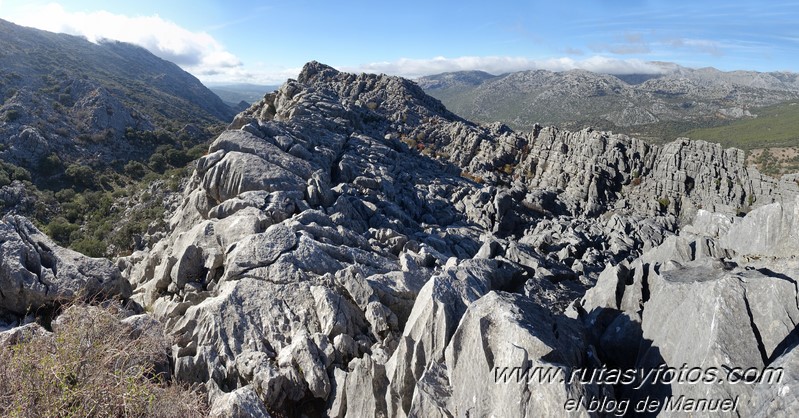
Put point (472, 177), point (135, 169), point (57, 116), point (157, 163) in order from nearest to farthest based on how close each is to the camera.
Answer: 1. point (135, 169)
2. point (157, 163)
3. point (472, 177)
4. point (57, 116)

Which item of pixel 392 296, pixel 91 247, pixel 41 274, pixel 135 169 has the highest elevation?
pixel 41 274

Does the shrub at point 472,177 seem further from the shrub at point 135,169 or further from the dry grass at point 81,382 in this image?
the dry grass at point 81,382

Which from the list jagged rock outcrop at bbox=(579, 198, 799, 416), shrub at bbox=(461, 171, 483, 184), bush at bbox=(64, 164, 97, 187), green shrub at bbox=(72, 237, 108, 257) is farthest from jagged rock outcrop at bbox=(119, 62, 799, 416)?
bush at bbox=(64, 164, 97, 187)

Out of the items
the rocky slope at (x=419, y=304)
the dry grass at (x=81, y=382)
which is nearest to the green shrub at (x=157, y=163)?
the rocky slope at (x=419, y=304)

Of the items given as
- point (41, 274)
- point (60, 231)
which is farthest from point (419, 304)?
point (60, 231)

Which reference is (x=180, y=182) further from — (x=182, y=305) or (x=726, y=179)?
(x=726, y=179)

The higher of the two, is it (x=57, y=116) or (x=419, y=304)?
(x=57, y=116)

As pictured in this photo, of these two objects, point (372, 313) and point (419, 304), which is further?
point (372, 313)

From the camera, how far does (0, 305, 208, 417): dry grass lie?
952 centimetres

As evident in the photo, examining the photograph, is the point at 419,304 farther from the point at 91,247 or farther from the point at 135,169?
the point at 135,169

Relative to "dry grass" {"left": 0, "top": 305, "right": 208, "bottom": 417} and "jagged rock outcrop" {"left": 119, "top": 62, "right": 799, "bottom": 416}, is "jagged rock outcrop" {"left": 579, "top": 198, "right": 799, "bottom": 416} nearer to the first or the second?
"jagged rock outcrop" {"left": 119, "top": 62, "right": 799, "bottom": 416}

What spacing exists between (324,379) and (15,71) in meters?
150

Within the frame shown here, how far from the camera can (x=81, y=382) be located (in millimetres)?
10562

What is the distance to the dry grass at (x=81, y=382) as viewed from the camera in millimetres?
9516
